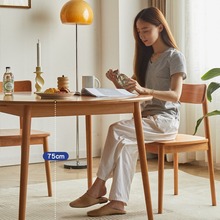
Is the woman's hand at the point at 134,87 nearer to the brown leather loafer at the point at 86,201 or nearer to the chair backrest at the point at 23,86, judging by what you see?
the brown leather loafer at the point at 86,201

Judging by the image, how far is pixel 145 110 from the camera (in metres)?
3.31

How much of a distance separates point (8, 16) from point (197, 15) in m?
1.56

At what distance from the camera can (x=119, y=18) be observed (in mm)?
4996

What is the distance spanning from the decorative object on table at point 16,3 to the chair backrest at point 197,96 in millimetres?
1979

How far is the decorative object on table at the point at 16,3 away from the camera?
15.7ft

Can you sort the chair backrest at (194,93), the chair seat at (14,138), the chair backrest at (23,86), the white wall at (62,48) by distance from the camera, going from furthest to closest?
the white wall at (62,48) < the chair backrest at (23,86) < the chair seat at (14,138) < the chair backrest at (194,93)

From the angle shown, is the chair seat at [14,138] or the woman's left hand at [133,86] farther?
the chair seat at [14,138]

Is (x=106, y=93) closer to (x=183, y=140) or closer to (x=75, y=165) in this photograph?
(x=183, y=140)

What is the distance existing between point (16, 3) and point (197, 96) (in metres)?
2.15

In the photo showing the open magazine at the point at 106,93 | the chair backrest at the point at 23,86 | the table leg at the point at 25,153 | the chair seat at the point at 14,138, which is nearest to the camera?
the table leg at the point at 25,153

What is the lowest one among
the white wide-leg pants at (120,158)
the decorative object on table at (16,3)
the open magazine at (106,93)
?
the white wide-leg pants at (120,158)

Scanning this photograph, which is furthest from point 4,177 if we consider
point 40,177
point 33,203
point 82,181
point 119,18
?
point 119,18

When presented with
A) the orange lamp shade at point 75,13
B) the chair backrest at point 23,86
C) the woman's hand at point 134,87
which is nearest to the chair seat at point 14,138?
the chair backrest at point 23,86

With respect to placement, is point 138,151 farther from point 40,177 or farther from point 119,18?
point 119,18
